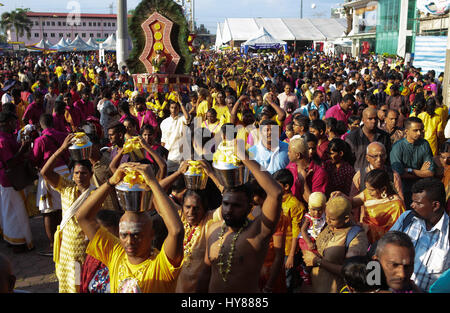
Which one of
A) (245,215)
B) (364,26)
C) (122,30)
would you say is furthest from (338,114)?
(364,26)

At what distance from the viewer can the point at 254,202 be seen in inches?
128

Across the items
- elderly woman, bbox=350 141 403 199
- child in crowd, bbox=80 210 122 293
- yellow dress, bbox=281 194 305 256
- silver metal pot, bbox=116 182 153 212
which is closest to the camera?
silver metal pot, bbox=116 182 153 212

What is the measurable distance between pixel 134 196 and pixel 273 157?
2.69 m

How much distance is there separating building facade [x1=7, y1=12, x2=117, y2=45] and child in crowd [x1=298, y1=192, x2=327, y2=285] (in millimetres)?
77873

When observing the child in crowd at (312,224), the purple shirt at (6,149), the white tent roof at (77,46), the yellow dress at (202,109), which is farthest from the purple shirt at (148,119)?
the white tent roof at (77,46)

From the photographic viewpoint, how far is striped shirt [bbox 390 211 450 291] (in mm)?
2803

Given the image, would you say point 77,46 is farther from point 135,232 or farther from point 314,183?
point 135,232

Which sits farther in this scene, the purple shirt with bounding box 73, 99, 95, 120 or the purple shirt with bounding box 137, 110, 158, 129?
the purple shirt with bounding box 73, 99, 95, 120

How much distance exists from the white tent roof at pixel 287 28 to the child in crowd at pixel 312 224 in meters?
41.5

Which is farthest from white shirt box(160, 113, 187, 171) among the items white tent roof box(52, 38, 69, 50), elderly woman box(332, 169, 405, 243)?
white tent roof box(52, 38, 69, 50)

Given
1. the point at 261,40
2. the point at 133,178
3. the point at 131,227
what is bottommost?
the point at 131,227

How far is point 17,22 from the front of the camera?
75.2m

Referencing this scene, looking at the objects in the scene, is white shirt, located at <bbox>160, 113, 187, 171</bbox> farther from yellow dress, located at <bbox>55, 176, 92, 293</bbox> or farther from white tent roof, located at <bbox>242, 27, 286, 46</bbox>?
white tent roof, located at <bbox>242, 27, 286, 46</bbox>

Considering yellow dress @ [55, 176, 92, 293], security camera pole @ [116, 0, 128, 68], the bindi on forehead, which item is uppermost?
security camera pole @ [116, 0, 128, 68]
